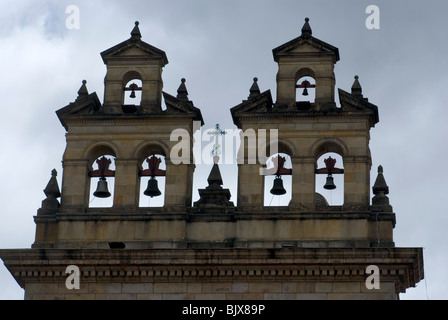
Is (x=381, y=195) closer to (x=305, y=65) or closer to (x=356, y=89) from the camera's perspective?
(x=356, y=89)

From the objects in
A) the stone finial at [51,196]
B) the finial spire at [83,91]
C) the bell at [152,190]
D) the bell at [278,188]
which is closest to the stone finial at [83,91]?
the finial spire at [83,91]

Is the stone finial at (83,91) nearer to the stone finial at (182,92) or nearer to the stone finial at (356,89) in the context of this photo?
the stone finial at (182,92)

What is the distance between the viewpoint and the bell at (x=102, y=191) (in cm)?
6831

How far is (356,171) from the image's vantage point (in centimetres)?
6756

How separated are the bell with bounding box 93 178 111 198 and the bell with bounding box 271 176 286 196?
4.44m

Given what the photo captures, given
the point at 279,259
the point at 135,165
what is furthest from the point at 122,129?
the point at 279,259

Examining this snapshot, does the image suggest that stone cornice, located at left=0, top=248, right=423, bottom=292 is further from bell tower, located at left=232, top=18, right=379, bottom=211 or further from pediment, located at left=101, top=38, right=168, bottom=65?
pediment, located at left=101, top=38, right=168, bottom=65

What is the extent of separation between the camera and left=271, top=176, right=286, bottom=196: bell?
223ft

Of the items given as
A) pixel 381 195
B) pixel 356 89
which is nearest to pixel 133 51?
pixel 356 89

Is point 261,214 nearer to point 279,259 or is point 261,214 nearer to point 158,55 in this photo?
point 279,259

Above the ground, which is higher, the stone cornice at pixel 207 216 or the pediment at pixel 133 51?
the pediment at pixel 133 51

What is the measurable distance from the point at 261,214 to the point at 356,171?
2.82 meters

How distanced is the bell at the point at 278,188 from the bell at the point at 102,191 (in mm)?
4440
